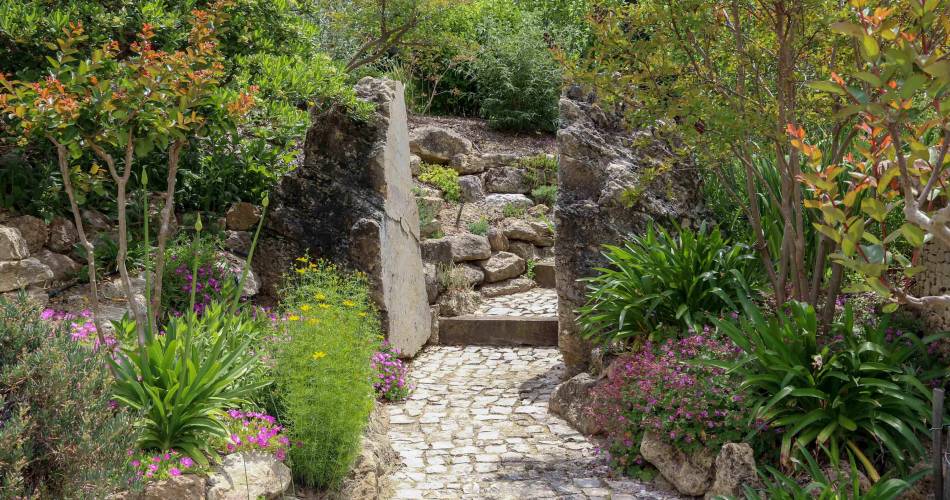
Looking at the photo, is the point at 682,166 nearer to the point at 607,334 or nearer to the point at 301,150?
the point at 607,334

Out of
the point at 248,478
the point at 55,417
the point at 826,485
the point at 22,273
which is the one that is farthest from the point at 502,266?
the point at 55,417

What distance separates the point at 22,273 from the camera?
6352 mm

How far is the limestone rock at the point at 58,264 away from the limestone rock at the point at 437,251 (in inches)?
179

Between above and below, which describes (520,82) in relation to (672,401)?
above

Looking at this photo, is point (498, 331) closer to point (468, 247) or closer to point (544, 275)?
Result: point (468, 247)

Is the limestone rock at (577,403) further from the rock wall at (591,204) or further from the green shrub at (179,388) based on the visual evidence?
the green shrub at (179,388)

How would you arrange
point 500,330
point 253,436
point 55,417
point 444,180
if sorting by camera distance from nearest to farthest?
1. point 55,417
2. point 253,436
3. point 500,330
4. point 444,180

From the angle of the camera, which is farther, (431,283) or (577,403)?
(431,283)

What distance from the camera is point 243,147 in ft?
26.4

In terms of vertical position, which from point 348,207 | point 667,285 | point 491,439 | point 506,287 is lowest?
point 491,439

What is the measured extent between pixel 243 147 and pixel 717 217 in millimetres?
4578

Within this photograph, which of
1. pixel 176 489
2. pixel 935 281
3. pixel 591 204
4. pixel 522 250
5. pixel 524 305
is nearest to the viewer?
pixel 176 489

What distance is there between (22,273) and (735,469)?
5.31 m

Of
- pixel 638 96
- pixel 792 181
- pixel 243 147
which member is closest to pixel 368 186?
pixel 243 147
